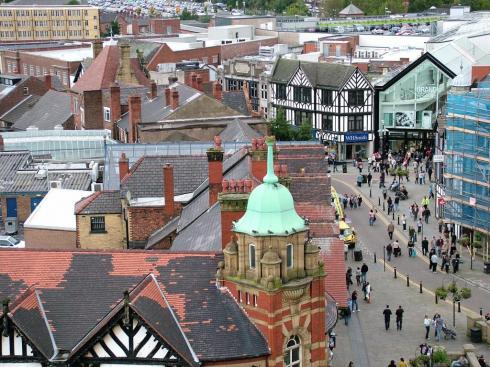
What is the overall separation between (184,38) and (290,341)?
118481 mm

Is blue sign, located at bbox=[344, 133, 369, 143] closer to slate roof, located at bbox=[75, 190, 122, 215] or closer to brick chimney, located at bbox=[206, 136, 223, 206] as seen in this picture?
slate roof, located at bbox=[75, 190, 122, 215]

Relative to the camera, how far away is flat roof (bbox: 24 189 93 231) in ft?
172

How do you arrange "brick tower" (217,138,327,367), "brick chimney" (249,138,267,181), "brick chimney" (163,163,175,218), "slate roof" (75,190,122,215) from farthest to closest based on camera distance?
"slate roof" (75,190,122,215) < "brick chimney" (163,163,175,218) < "brick chimney" (249,138,267,181) < "brick tower" (217,138,327,367)

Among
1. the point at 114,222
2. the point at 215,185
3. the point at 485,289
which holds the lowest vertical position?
the point at 485,289

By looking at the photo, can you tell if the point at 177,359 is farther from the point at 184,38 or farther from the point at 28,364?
the point at 184,38

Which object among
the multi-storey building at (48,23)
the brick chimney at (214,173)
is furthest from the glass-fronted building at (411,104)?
the multi-storey building at (48,23)

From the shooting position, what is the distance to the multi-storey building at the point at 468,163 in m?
62.6

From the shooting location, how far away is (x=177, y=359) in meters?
30.3

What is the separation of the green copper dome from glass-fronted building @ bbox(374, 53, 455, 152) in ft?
211

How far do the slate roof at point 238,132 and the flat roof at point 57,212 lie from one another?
1533cm

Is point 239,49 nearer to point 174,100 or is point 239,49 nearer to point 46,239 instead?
point 174,100

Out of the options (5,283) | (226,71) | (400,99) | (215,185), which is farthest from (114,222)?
(226,71)

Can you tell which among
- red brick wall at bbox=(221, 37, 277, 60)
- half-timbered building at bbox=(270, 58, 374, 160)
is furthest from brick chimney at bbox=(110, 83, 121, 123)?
red brick wall at bbox=(221, 37, 277, 60)

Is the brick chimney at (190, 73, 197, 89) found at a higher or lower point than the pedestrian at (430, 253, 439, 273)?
higher
